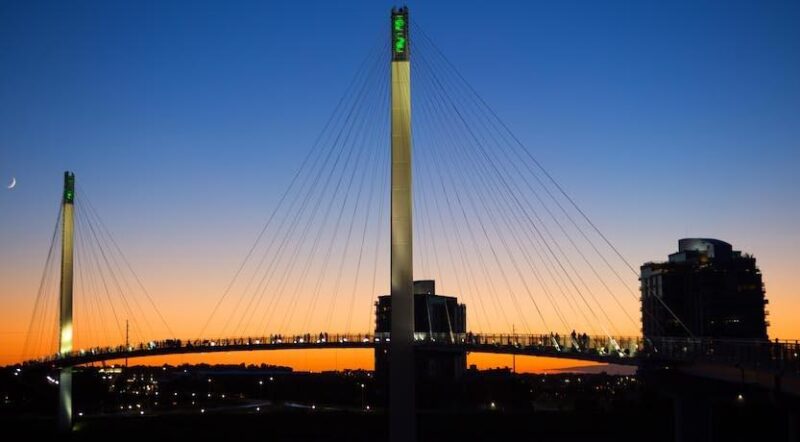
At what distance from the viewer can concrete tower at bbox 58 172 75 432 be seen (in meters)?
73.6

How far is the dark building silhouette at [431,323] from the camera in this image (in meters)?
131

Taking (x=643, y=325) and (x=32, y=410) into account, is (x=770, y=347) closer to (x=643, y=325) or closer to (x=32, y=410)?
(x=32, y=410)

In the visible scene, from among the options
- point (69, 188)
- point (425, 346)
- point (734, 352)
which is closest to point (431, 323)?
point (69, 188)

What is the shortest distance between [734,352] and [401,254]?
49.2 feet

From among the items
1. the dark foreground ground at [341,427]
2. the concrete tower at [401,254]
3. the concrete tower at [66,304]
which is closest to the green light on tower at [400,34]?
the concrete tower at [401,254]

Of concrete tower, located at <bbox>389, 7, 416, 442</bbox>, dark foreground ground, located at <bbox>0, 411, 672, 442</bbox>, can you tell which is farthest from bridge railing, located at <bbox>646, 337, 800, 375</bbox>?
dark foreground ground, located at <bbox>0, 411, 672, 442</bbox>

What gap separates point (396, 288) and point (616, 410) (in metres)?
54.6

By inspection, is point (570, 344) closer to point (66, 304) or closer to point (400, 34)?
point (400, 34)

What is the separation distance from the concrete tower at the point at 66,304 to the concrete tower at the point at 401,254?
4017 centimetres

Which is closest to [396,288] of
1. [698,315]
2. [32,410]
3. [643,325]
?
[32,410]

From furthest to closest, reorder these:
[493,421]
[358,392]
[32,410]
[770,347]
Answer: [358,392]
[32,410]
[493,421]
[770,347]

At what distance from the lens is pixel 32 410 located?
108000 millimetres

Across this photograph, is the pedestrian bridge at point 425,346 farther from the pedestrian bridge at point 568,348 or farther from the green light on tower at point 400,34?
the green light on tower at point 400,34

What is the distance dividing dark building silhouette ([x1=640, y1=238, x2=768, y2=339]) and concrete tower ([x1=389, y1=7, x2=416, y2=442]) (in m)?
77.9
